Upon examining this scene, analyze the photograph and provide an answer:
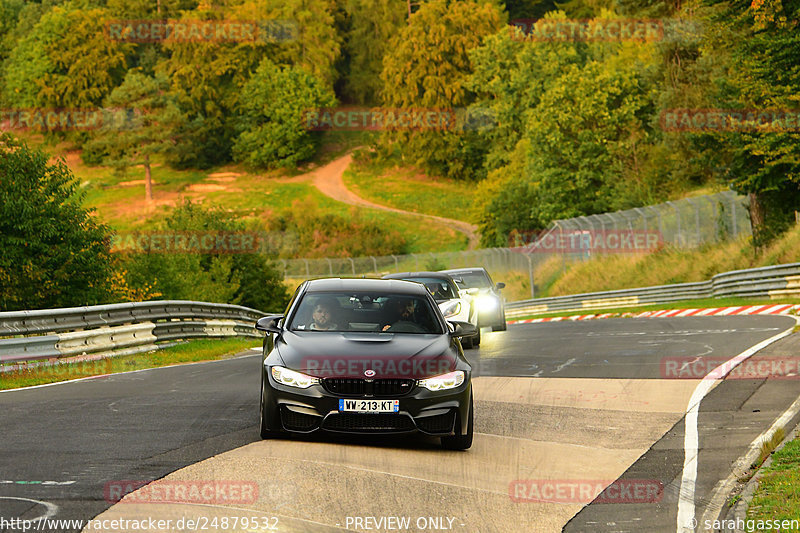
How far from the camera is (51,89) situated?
13188cm

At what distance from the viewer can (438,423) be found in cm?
953

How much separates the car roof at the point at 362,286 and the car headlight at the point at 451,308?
28.6 feet

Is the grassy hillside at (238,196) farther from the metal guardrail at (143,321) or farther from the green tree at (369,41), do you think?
the metal guardrail at (143,321)

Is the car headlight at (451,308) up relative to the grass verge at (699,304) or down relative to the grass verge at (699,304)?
up

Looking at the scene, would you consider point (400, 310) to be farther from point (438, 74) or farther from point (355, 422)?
point (438, 74)

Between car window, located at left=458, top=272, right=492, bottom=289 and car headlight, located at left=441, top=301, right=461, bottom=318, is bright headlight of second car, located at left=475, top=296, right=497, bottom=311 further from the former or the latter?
car headlight, located at left=441, top=301, right=461, bottom=318

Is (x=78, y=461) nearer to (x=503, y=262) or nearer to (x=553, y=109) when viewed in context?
(x=503, y=262)

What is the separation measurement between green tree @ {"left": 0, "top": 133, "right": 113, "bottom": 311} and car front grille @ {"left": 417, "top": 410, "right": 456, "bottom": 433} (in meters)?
15.9

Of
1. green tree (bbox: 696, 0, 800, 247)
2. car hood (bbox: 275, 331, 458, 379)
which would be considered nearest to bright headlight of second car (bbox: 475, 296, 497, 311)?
green tree (bbox: 696, 0, 800, 247)

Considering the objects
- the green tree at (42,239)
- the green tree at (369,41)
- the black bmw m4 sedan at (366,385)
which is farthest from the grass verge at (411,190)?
the black bmw m4 sedan at (366,385)

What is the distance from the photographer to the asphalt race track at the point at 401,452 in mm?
7203

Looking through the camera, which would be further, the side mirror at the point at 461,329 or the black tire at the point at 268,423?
the side mirror at the point at 461,329

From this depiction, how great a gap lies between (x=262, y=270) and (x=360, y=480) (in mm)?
36508

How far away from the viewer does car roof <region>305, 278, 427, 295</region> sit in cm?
1116
